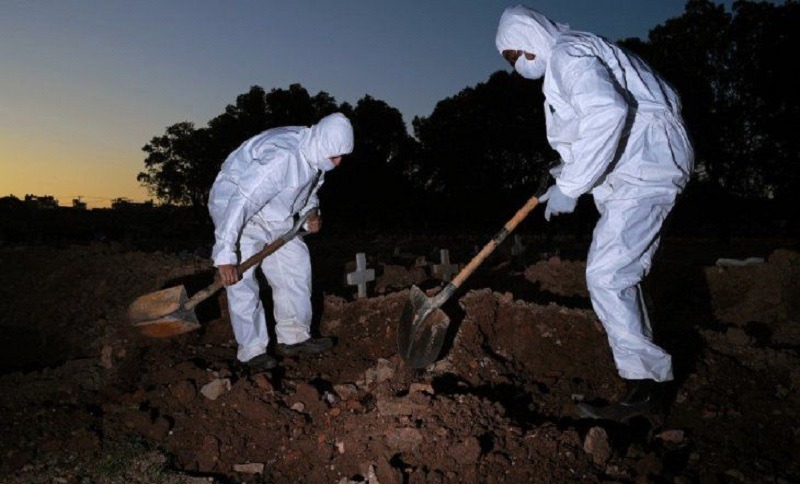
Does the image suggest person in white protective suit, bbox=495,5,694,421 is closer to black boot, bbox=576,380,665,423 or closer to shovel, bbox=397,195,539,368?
black boot, bbox=576,380,665,423

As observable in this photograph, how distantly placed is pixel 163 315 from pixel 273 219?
1.22 m

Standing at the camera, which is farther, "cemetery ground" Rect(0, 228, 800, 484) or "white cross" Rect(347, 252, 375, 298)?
"white cross" Rect(347, 252, 375, 298)

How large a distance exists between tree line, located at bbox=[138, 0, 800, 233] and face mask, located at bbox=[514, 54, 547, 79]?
1720cm

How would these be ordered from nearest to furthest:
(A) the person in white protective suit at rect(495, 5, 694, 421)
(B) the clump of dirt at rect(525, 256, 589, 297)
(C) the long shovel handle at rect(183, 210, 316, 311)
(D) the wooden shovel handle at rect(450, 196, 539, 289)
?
1. (A) the person in white protective suit at rect(495, 5, 694, 421)
2. (D) the wooden shovel handle at rect(450, 196, 539, 289)
3. (C) the long shovel handle at rect(183, 210, 316, 311)
4. (B) the clump of dirt at rect(525, 256, 589, 297)

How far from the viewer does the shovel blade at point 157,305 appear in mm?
4453

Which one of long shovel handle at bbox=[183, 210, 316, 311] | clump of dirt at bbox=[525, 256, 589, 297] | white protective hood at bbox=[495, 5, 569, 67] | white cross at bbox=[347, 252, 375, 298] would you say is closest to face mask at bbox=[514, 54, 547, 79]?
white protective hood at bbox=[495, 5, 569, 67]

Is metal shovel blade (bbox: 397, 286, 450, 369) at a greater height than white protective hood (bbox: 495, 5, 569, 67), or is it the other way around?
white protective hood (bbox: 495, 5, 569, 67)

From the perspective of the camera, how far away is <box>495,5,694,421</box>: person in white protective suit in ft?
9.89

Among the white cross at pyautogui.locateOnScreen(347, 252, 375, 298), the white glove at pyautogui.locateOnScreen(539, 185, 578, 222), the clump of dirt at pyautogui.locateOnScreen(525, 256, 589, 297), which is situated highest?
the white glove at pyautogui.locateOnScreen(539, 185, 578, 222)

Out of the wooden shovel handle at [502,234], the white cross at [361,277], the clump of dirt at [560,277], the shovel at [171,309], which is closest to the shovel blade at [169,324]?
the shovel at [171,309]

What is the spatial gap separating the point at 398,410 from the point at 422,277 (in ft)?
17.7

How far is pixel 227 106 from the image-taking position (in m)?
29.3

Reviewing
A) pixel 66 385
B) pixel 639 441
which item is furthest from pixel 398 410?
pixel 66 385

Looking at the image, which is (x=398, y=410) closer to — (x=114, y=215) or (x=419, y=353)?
(x=419, y=353)
